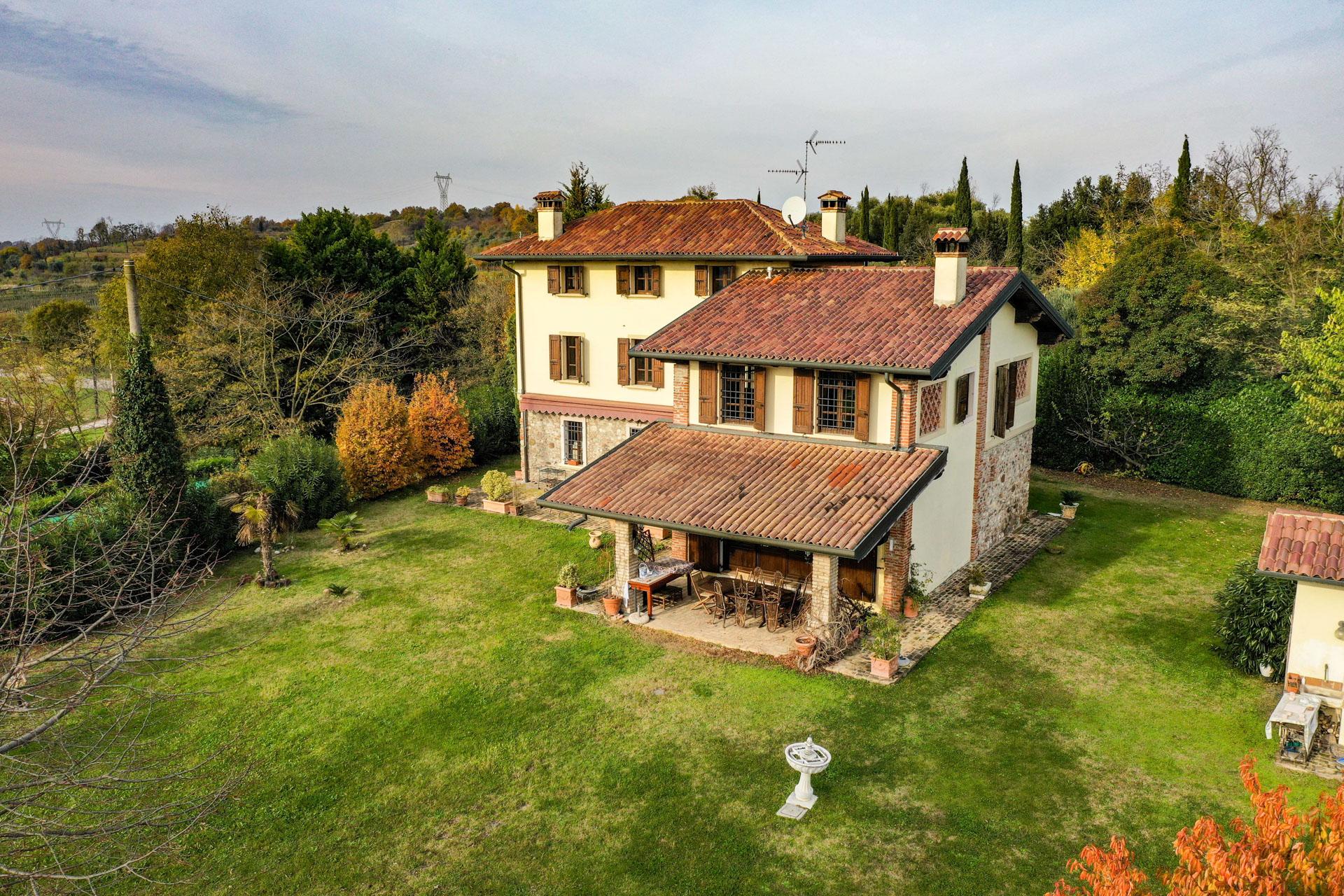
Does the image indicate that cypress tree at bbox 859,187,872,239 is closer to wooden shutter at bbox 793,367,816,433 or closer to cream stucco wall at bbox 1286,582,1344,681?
wooden shutter at bbox 793,367,816,433

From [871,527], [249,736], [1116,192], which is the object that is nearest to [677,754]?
[871,527]

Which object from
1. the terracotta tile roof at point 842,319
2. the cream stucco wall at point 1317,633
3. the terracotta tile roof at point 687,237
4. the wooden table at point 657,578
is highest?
the terracotta tile roof at point 687,237

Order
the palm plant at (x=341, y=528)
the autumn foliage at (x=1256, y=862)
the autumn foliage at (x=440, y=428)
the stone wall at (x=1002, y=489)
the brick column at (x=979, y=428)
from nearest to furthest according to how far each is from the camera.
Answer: the autumn foliage at (x=1256, y=862) < the brick column at (x=979, y=428) < the stone wall at (x=1002, y=489) < the palm plant at (x=341, y=528) < the autumn foliage at (x=440, y=428)

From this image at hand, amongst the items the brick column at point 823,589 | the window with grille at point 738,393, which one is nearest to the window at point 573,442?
the window with grille at point 738,393

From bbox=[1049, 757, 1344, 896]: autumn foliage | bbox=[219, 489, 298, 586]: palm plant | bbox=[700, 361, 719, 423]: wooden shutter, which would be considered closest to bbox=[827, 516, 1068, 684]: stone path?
bbox=[700, 361, 719, 423]: wooden shutter

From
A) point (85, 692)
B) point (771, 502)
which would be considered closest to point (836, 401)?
point (771, 502)

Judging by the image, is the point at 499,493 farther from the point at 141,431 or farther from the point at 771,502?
the point at 771,502

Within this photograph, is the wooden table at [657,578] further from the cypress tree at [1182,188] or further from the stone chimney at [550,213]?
the cypress tree at [1182,188]
